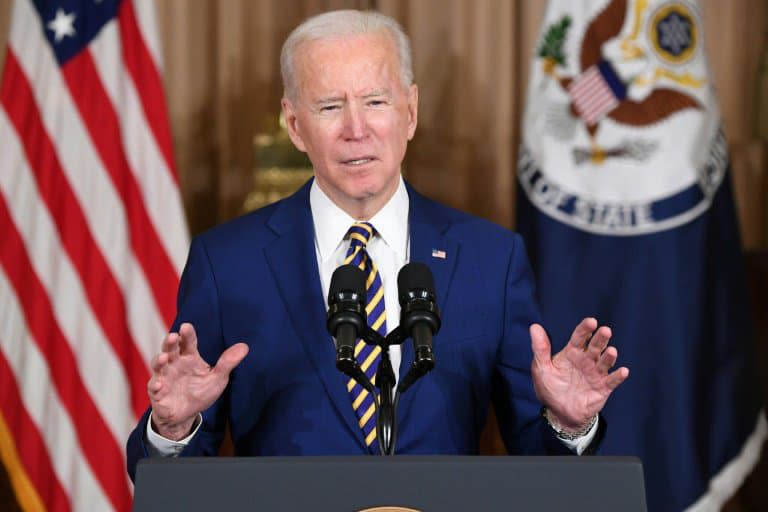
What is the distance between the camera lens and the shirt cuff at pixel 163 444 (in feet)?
5.58

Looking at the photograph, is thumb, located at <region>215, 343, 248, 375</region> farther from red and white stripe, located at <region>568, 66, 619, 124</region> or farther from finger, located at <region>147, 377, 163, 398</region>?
red and white stripe, located at <region>568, 66, 619, 124</region>

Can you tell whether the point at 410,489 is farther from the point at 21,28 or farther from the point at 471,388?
the point at 21,28

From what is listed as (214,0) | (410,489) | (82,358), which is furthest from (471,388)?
(214,0)

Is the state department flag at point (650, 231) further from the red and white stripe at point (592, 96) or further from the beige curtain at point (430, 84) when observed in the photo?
the beige curtain at point (430, 84)

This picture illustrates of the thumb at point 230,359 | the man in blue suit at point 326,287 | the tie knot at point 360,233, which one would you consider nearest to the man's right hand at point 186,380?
the thumb at point 230,359

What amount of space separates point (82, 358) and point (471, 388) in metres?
1.76

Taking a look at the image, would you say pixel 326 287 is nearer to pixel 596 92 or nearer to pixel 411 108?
pixel 411 108

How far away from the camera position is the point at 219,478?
126 centimetres

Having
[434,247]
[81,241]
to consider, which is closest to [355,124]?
[434,247]

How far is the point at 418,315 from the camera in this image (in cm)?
143

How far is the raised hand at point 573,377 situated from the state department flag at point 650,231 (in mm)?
1810

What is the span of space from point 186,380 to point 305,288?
40cm

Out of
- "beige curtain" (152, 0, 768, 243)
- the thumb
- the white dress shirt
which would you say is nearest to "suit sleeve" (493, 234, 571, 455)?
the white dress shirt

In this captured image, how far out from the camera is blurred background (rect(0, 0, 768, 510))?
4035mm
